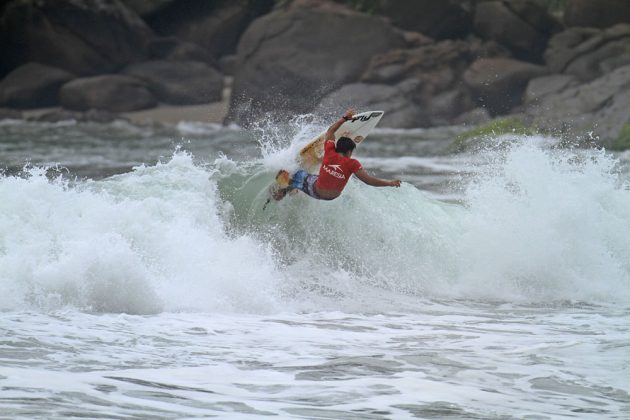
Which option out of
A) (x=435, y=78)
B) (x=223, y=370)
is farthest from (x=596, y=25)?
(x=223, y=370)

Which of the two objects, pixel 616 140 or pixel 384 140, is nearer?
pixel 616 140

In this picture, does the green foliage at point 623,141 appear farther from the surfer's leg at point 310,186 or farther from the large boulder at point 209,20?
the large boulder at point 209,20

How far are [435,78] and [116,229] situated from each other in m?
27.0

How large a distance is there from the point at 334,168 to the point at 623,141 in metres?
16.5

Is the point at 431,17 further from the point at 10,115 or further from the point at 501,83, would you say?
the point at 10,115

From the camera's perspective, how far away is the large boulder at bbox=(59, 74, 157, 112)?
36219mm

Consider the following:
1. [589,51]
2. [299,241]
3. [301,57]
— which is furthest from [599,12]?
[299,241]

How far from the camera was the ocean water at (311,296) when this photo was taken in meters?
7.06

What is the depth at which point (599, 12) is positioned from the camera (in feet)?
127

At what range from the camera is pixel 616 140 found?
2598 cm

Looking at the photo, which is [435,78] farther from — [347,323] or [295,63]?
[347,323]

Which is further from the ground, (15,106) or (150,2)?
(150,2)

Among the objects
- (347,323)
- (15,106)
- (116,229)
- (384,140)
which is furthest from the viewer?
(15,106)

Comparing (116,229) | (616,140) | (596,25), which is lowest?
(116,229)
